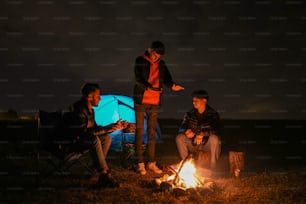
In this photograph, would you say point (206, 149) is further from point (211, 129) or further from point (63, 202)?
point (63, 202)

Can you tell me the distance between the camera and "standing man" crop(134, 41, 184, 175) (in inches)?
208

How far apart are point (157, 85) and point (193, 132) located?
0.88 meters

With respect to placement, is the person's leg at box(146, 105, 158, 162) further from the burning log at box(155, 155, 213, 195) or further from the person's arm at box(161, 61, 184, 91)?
the burning log at box(155, 155, 213, 195)

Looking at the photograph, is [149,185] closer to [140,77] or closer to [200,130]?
[200,130]

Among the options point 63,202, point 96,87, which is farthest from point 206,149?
point 63,202

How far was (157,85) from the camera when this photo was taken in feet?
18.1

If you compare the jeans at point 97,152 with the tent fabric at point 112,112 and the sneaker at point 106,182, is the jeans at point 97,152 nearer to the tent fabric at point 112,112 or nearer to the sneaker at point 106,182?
the sneaker at point 106,182

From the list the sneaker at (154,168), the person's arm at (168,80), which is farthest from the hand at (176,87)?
the sneaker at (154,168)

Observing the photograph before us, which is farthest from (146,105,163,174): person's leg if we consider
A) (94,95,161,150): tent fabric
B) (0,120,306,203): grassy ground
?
(94,95,161,150): tent fabric

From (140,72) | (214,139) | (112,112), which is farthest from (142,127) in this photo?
(112,112)

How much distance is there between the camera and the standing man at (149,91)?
5289mm

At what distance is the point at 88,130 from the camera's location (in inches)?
176

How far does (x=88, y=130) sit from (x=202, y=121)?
177 cm

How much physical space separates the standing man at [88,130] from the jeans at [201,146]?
1.15 meters
